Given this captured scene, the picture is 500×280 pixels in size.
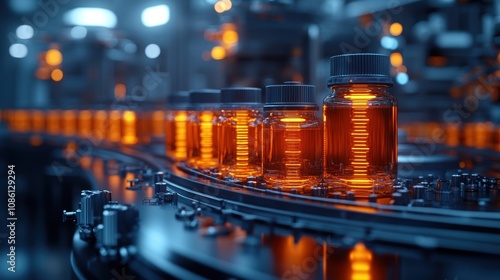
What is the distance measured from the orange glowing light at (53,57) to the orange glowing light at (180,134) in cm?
262

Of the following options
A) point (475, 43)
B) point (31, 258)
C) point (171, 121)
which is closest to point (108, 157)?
point (171, 121)

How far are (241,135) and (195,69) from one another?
1.96 meters

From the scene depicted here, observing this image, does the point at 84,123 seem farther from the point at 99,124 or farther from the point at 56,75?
the point at 56,75

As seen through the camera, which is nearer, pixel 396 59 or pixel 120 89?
pixel 396 59

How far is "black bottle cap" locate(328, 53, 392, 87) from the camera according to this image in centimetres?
89

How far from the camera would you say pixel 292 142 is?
99 cm

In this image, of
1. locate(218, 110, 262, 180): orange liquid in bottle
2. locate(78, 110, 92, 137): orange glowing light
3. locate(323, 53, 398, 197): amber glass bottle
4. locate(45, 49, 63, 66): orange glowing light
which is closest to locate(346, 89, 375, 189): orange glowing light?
locate(323, 53, 398, 197): amber glass bottle

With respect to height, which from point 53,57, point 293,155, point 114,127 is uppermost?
point 53,57

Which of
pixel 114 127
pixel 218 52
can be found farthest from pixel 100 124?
pixel 218 52

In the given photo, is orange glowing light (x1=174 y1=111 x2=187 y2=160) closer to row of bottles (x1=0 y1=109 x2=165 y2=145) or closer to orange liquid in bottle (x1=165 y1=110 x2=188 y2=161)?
orange liquid in bottle (x1=165 y1=110 x2=188 y2=161)

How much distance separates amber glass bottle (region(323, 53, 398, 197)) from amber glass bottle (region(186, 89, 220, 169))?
46cm

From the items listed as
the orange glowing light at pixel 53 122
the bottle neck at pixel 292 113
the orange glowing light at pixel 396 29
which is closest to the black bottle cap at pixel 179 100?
the bottle neck at pixel 292 113

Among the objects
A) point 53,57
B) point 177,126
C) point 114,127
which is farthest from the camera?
point 53,57

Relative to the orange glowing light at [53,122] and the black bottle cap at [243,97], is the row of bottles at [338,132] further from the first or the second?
the orange glowing light at [53,122]
